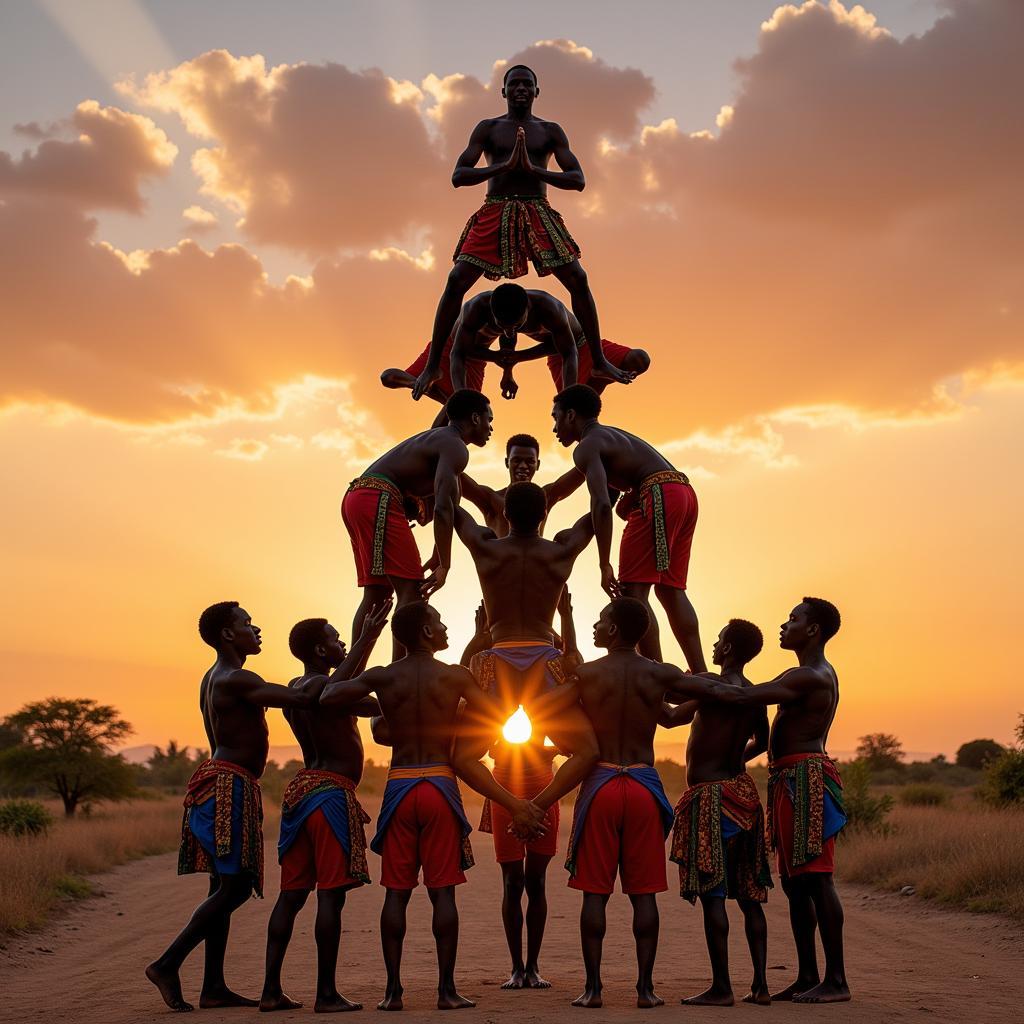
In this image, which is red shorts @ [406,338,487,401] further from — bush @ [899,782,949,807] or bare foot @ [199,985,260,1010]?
bush @ [899,782,949,807]

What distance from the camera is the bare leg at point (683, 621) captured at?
33.2 feet

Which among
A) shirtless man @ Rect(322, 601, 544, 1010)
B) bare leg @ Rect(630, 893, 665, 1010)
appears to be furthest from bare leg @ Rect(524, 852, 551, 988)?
bare leg @ Rect(630, 893, 665, 1010)

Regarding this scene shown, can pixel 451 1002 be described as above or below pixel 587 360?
below

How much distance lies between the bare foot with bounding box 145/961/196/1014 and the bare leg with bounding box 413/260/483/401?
5.27 meters

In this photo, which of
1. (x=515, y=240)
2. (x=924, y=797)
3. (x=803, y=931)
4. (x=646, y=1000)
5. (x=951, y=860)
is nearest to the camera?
(x=646, y=1000)

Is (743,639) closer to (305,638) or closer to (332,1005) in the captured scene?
(305,638)

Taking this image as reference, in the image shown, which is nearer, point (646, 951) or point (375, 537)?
point (646, 951)

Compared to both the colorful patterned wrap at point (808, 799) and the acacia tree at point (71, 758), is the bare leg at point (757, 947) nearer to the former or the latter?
the colorful patterned wrap at point (808, 799)

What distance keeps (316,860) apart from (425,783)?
0.93m

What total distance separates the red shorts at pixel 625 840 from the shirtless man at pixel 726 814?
0.39 meters

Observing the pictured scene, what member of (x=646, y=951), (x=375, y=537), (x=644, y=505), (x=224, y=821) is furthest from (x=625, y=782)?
(x=375, y=537)

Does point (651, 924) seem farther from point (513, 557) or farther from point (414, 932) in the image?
point (414, 932)

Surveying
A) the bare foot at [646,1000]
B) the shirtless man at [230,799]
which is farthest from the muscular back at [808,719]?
the shirtless man at [230,799]

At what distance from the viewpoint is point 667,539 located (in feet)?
33.1
